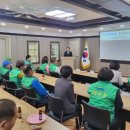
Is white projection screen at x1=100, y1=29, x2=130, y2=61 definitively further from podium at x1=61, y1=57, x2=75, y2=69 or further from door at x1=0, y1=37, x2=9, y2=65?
door at x1=0, y1=37, x2=9, y2=65

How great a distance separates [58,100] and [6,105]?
1.26m

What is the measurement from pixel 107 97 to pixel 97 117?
26cm

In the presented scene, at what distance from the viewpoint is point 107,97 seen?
6.25 ft

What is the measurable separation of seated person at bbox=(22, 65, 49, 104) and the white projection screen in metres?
5.38

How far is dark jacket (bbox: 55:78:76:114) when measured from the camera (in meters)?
2.33

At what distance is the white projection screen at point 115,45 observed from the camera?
7101 mm

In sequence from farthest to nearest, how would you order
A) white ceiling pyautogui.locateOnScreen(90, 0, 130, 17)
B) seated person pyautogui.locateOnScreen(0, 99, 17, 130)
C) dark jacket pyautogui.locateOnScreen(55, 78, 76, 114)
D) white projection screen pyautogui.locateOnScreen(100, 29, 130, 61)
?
white projection screen pyautogui.locateOnScreen(100, 29, 130, 61) < white ceiling pyautogui.locateOnScreen(90, 0, 130, 17) < dark jacket pyautogui.locateOnScreen(55, 78, 76, 114) < seated person pyautogui.locateOnScreen(0, 99, 17, 130)

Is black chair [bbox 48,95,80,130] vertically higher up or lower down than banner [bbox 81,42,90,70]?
lower down

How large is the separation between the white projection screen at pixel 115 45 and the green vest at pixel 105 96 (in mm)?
5618

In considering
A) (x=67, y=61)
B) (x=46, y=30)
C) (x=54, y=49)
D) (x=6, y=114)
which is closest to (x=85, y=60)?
(x=67, y=61)

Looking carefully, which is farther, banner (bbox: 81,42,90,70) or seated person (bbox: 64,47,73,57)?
seated person (bbox: 64,47,73,57)

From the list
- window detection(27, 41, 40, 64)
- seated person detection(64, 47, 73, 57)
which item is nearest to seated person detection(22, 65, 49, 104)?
window detection(27, 41, 40, 64)

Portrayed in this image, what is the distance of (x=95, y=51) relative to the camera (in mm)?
8664

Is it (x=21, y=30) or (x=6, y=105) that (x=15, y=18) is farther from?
(x=6, y=105)
